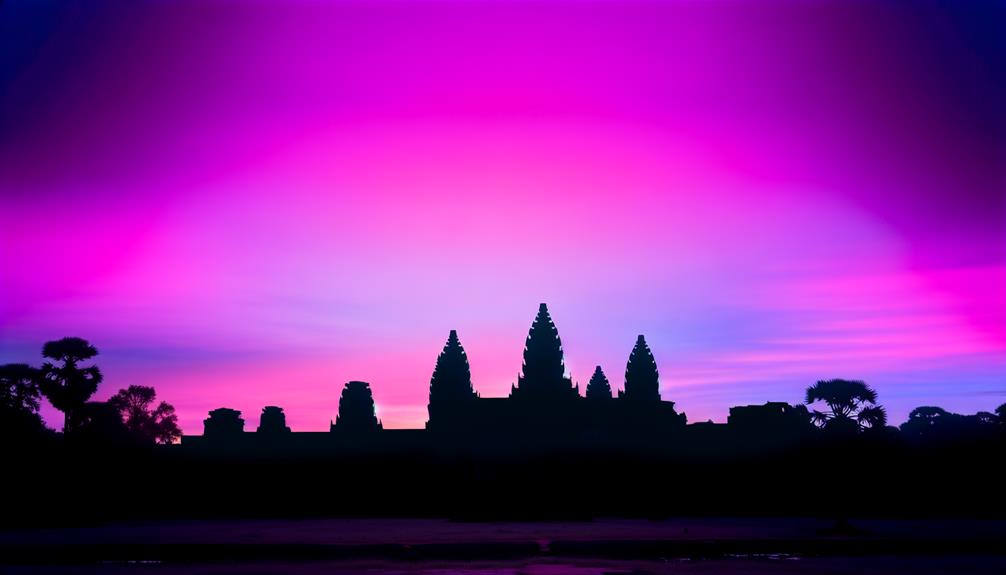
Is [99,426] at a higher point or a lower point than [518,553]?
higher

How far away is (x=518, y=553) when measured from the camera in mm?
18641

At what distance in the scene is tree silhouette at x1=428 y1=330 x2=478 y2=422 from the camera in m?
54.1

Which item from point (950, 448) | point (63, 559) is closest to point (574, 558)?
point (63, 559)

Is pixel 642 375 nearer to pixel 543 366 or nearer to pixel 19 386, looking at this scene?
pixel 543 366

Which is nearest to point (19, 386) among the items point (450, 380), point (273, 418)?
point (273, 418)

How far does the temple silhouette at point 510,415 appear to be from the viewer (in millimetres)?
40125

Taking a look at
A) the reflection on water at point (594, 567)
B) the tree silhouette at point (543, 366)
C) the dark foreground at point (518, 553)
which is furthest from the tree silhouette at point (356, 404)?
the reflection on water at point (594, 567)

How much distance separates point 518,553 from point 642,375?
39.2 metres

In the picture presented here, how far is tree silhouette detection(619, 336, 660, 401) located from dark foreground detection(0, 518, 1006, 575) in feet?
111

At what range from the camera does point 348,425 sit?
52.5 metres

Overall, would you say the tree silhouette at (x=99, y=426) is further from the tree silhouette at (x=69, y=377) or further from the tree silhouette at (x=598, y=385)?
the tree silhouette at (x=598, y=385)

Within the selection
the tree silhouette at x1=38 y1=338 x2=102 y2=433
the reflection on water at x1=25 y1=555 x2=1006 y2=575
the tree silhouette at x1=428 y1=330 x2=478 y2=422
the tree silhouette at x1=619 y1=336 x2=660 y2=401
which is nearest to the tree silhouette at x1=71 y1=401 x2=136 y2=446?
the tree silhouette at x1=38 y1=338 x2=102 y2=433

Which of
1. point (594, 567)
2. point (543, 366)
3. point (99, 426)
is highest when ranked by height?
point (543, 366)

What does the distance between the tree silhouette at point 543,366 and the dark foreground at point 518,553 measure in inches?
997
